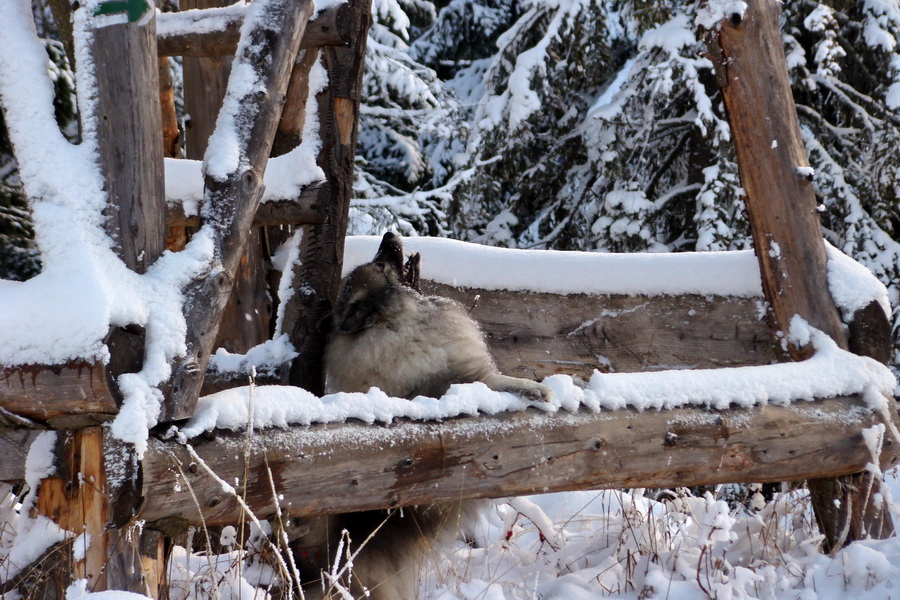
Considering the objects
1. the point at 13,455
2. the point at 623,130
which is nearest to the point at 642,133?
the point at 623,130

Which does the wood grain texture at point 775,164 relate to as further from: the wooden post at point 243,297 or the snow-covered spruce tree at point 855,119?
the snow-covered spruce tree at point 855,119

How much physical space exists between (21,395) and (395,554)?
1408mm

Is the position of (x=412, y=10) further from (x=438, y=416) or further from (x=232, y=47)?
(x=438, y=416)

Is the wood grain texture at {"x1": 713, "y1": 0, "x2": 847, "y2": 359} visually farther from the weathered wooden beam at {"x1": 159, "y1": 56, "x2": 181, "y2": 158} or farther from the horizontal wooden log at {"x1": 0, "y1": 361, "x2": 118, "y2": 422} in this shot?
the weathered wooden beam at {"x1": 159, "y1": 56, "x2": 181, "y2": 158}

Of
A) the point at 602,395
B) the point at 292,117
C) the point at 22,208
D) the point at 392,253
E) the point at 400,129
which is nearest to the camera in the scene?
the point at 602,395

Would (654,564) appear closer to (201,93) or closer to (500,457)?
(500,457)

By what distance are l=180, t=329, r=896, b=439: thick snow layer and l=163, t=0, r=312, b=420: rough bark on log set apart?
15 cm

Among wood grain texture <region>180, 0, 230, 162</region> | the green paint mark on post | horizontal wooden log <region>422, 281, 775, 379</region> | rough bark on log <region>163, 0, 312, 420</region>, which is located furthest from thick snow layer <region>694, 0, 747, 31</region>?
wood grain texture <region>180, 0, 230, 162</region>

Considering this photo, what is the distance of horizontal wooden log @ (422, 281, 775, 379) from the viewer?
4.20m

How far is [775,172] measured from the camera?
3.90m

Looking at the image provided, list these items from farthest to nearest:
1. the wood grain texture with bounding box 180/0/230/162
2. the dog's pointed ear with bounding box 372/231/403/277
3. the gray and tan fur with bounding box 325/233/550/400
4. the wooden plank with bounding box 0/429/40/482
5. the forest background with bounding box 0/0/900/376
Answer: the forest background with bounding box 0/0/900/376
the wood grain texture with bounding box 180/0/230/162
the wooden plank with bounding box 0/429/40/482
the dog's pointed ear with bounding box 372/231/403/277
the gray and tan fur with bounding box 325/233/550/400

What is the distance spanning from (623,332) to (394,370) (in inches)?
62.6

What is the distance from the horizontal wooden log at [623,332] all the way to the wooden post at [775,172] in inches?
11.5

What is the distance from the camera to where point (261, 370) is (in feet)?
12.0
